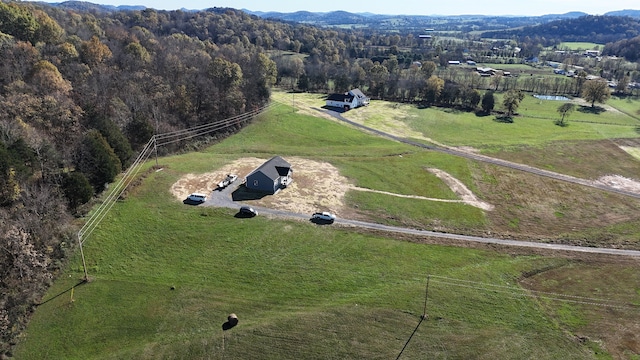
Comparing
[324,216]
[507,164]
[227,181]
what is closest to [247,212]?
[324,216]

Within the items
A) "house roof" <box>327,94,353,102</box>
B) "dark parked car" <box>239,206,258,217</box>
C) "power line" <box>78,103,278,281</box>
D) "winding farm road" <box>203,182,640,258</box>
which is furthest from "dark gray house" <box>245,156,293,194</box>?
"house roof" <box>327,94,353,102</box>

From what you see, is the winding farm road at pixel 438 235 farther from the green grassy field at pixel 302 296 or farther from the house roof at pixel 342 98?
the house roof at pixel 342 98

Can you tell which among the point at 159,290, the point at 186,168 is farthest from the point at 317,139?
the point at 159,290

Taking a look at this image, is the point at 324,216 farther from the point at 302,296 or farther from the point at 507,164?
the point at 507,164

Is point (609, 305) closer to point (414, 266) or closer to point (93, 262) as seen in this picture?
point (414, 266)

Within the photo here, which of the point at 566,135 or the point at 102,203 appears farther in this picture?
the point at 566,135

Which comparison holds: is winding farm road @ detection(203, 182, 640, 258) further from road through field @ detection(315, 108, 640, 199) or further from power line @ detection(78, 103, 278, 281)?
road through field @ detection(315, 108, 640, 199)
